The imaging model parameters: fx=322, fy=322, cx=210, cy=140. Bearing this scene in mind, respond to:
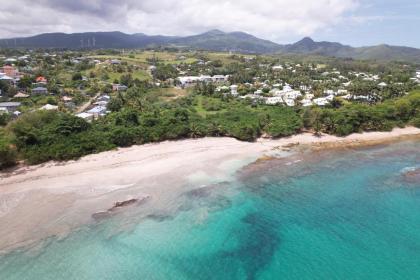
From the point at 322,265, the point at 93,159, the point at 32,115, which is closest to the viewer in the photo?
the point at 322,265

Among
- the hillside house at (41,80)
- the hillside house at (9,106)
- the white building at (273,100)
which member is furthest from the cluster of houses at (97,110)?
the white building at (273,100)

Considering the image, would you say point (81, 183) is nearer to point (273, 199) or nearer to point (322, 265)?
point (273, 199)

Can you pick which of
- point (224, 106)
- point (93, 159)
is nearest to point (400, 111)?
point (224, 106)

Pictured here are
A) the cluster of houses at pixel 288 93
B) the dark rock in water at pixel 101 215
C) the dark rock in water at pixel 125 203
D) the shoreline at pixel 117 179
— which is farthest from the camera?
the cluster of houses at pixel 288 93

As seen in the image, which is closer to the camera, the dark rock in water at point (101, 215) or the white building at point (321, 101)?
the dark rock in water at point (101, 215)

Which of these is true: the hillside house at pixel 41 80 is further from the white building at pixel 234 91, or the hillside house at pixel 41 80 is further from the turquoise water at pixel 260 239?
the turquoise water at pixel 260 239

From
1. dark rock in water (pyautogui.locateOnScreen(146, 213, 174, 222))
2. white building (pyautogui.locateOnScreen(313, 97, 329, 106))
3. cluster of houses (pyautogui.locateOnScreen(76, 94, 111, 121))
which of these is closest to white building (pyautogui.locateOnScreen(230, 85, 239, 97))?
white building (pyautogui.locateOnScreen(313, 97, 329, 106))

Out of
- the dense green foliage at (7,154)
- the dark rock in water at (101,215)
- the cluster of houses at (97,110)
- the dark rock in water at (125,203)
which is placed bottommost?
the dark rock in water at (101,215)

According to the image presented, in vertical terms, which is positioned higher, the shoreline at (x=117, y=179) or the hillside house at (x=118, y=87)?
the hillside house at (x=118, y=87)
